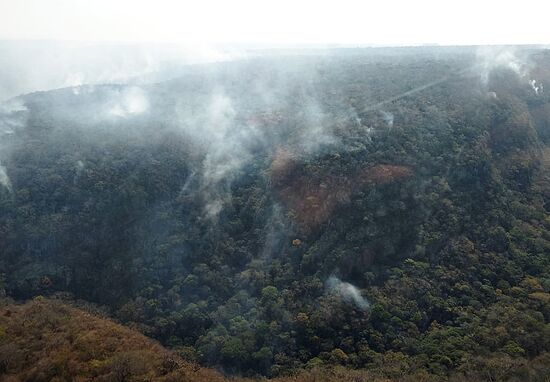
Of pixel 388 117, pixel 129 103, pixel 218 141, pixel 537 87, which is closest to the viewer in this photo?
pixel 218 141

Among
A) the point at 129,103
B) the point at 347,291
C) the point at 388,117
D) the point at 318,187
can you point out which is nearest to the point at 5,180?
the point at 129,103

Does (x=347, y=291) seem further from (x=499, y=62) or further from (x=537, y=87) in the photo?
(x=499, y=62)

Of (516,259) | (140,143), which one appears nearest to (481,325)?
(516,259)

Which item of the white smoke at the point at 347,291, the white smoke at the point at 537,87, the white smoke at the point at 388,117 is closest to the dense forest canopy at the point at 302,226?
the white smoke at the point at 347,291

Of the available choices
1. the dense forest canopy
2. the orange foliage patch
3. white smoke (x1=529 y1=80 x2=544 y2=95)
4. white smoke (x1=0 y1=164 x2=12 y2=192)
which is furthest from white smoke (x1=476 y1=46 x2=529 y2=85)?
white smoke (x1=0 y1=164 x2=12 y2=192)

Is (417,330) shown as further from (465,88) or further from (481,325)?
(465,88)
